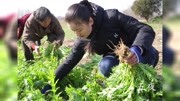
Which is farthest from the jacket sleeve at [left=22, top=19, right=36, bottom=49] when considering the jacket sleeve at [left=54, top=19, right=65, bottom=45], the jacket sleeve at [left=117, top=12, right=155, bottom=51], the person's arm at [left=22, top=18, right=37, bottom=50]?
the jacket sleeve at [left=117, top=12, right=155, bottom=51]

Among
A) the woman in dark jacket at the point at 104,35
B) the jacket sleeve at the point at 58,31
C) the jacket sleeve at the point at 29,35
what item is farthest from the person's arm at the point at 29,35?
the woman in dark jacket at the point at 104,35

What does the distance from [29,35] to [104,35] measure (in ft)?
1.42

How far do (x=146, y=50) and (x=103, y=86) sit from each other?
1.17ft

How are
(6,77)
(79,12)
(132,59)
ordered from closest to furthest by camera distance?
(6,77), (132,59), (79,12)

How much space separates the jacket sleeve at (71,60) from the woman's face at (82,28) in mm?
135

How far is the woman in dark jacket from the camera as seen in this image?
5.36ft

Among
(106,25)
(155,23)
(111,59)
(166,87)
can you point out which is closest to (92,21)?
(106,25)

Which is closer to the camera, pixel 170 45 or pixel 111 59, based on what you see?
pixel 170 45

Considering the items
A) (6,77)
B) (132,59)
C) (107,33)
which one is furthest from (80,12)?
(6,77)

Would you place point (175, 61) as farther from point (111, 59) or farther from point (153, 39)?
point (111, 59)

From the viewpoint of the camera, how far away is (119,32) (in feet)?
6.24

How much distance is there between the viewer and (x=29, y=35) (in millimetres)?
1870

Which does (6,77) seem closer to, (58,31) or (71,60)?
(58,31)

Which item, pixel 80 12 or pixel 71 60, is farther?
pixel 71 60
